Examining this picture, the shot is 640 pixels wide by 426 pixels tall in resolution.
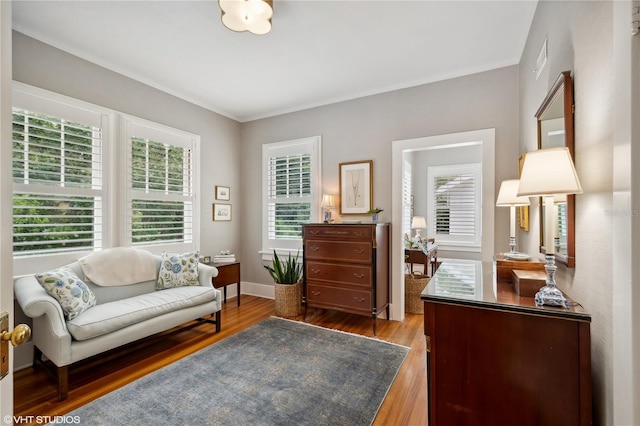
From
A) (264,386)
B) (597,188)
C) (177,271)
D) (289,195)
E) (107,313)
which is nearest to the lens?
(597,188)

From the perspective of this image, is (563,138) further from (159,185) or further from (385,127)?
(159,185)

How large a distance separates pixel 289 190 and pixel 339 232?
1.35m

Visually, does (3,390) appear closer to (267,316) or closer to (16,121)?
(16,121)

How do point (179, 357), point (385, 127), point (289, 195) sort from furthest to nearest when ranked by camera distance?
point (289, 195), point (385, 127), point (179, 357)

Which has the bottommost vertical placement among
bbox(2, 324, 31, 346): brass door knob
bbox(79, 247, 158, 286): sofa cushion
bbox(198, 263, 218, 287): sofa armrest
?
bbox(198, 263, 218, 287): sofa armrest

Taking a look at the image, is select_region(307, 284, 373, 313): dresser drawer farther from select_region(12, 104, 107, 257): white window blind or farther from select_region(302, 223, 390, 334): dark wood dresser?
select_region(12, 104, 107, 257): white window blind

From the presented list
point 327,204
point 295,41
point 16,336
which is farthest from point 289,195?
point 16,336

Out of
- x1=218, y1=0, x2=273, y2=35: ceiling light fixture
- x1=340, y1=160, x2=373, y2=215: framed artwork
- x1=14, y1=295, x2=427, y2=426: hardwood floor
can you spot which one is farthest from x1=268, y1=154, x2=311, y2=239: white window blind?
x1=218, y1=0, x2=273, y2=35: ceiling light fixture

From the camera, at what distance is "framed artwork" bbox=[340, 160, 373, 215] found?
12.2 ft

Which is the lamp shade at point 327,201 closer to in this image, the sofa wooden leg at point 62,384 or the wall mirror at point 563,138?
the wall mirror at point 563,138

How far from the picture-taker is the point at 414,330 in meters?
3.23

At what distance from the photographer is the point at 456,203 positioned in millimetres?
5582

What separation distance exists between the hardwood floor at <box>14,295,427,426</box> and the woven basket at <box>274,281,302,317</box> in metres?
0.17

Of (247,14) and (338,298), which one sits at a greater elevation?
(247,14)
